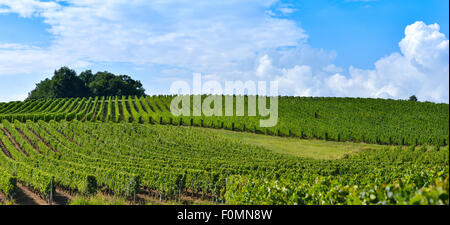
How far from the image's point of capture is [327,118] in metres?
65.2

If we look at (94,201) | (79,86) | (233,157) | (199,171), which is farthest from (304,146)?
(79,86)

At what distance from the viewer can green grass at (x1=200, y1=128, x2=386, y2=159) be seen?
1623 inches

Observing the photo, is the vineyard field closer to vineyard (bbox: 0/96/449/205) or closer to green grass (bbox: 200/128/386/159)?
vineyard (bbox: 0/96/449/205)

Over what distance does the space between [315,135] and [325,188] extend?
45832 mm

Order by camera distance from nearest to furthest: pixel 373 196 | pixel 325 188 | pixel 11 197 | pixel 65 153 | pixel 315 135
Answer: pixel 373 196, pixel 325 188, pixel 11 197, pixel 65 153, pixel 315 135

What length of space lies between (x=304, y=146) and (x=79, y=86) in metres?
94.1

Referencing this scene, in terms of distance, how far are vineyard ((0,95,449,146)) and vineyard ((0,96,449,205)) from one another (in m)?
0.18

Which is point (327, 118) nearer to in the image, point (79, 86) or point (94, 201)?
point (94, 201)

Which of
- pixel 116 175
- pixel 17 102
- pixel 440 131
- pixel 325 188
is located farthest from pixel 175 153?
pixel 17 102

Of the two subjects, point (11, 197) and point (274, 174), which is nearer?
point (11, 197)

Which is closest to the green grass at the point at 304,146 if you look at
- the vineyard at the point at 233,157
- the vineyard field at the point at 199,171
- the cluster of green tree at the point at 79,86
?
the vineyard at the point at 233,157

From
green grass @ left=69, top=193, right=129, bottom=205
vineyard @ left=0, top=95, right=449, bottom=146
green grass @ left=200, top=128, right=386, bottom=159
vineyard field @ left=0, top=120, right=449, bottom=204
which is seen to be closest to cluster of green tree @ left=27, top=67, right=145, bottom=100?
vineyard @ left=0, top=95, right=449, bottom=146

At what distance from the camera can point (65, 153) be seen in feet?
113

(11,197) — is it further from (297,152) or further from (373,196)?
(297,152)
